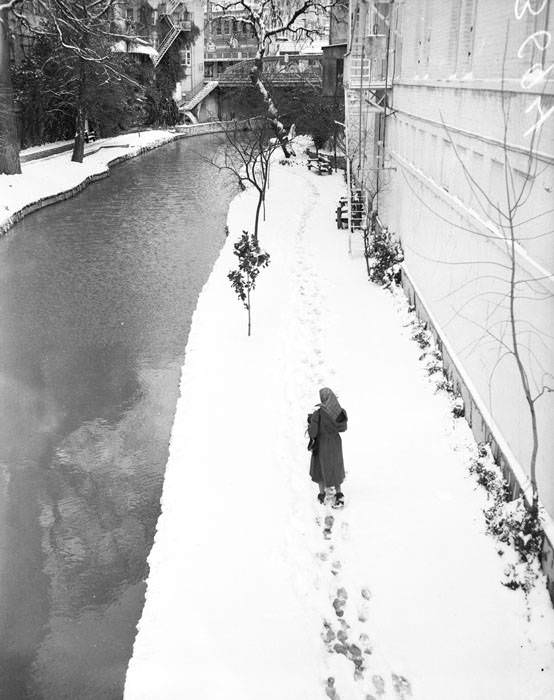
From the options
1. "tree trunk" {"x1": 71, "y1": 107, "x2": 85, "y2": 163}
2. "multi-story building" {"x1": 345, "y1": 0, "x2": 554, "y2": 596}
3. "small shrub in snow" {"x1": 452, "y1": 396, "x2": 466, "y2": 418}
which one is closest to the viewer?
"multi-story building" {"x1": 345, "y1": 0, "x2": 554, "y2": 596}

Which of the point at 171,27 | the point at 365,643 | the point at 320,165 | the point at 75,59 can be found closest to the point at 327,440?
the point at 365,643

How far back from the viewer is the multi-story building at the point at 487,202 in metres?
6.59

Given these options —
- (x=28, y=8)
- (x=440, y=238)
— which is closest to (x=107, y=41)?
(x=28, y=8)

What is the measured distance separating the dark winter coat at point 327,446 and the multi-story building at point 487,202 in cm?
175

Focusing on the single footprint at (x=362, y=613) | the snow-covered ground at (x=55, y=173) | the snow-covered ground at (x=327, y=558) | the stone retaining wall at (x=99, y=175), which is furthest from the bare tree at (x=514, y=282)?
the snow-covered ground at (x=55, y=173)

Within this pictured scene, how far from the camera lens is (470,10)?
9789 mm

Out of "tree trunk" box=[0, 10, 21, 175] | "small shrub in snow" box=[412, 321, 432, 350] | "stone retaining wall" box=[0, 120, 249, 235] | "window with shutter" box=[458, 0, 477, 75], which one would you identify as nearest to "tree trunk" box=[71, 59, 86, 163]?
"stone retaining wall" box=[0, 120, 249, 235]

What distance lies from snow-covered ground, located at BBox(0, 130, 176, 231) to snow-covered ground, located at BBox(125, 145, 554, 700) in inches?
632

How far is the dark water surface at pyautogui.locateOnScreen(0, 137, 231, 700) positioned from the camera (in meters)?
6.23

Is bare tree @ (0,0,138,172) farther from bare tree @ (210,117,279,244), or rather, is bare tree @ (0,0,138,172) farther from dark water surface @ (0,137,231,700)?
dark water surface @ (0,137,231,700)

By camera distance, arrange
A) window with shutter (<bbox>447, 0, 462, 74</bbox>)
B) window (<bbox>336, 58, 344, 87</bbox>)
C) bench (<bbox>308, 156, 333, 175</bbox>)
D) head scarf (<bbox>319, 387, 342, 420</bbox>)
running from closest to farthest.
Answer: head scarf (<bbox>319, 387, 342, 420</bbox>) < window with shutter (<bbox>447, 0, 462, 74</bbox>) < bench (<bbox>308, 156, 333, 175</bbox>) < window (<bbox>336, 58, 344, 87</bbox>)

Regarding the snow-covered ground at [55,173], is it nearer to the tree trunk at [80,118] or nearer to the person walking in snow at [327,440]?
the tree trunk at [80,118]

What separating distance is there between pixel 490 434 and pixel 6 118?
28227mm

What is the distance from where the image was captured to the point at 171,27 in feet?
204
